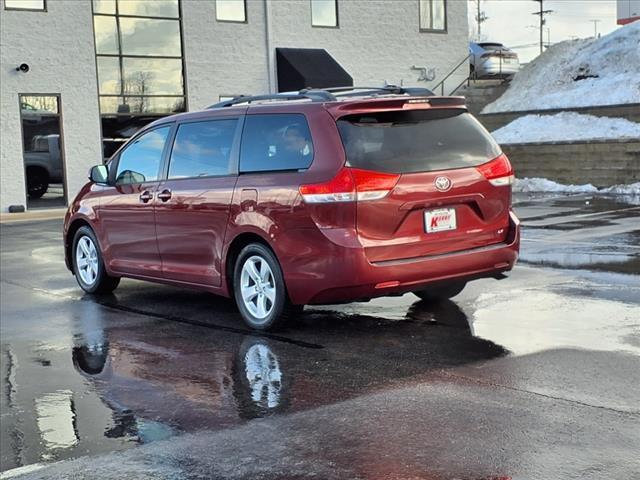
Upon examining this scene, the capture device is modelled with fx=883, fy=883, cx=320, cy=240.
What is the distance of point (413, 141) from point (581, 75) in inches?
848

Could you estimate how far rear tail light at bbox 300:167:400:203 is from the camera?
633 centimetres

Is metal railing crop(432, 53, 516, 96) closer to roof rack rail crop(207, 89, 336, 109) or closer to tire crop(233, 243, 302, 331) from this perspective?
roof rack rail crop(207, 89, 336, 109)

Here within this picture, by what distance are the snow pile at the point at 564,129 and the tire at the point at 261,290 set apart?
579 inches

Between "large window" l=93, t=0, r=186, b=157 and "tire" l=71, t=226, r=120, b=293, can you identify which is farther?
"large window" l=93, t=0, r=186, b=157

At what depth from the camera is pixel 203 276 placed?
7.59 m

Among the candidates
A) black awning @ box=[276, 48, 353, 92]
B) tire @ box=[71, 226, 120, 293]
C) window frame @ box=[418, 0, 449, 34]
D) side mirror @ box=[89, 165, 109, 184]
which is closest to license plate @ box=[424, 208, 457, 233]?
side mirror @ box=[89, 165, 109, 184]

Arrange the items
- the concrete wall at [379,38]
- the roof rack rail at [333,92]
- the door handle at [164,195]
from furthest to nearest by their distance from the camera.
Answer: the concrete wall at [379,38] < the door handle at [164,195] < the roof rack rail at [333,92]

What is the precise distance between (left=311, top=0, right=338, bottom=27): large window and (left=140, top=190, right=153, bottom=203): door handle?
19794mm

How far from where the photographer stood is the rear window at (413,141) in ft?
21.4

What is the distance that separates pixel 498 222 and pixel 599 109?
16449mm

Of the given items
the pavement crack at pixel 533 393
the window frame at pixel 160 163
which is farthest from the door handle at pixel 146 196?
the pavement crack at pixel 533 393

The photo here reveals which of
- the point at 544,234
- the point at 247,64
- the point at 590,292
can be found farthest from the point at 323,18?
the point at 590,292

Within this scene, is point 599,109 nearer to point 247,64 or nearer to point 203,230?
point 247,64

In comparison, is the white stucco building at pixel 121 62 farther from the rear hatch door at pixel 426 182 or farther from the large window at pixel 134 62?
the rear hatch door at pixel 426 182
